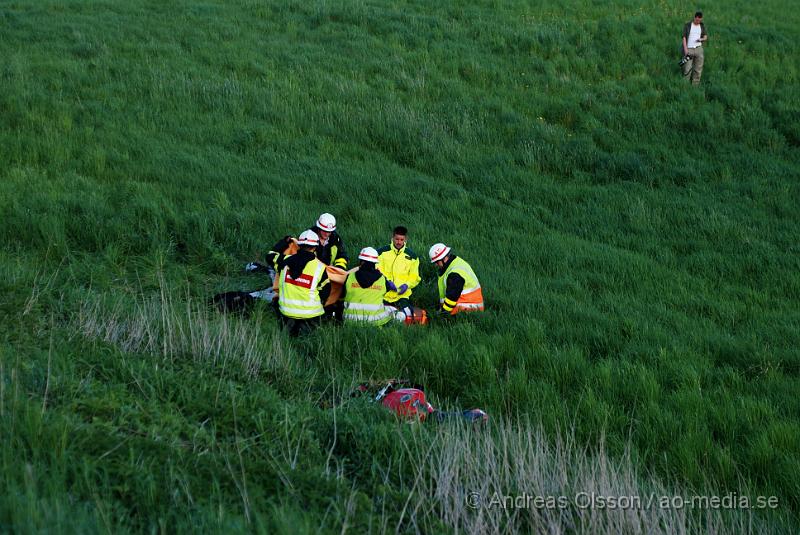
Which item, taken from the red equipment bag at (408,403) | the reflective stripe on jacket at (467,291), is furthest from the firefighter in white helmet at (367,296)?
the red equipment bag at (408,403)

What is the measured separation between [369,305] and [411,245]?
288cm

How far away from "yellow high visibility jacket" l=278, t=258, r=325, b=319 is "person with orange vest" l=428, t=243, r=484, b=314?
5.65 feet

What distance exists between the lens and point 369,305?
401 inches

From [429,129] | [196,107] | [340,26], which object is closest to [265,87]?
[196,107]

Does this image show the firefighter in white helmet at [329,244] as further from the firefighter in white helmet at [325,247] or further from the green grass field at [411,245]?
the green grass field at [411,245]

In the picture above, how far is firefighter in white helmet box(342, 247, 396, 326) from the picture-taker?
10133mm

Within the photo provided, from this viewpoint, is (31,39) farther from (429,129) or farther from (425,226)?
(425,226)

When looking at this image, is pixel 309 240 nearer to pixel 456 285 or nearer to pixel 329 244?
pixel 329 244

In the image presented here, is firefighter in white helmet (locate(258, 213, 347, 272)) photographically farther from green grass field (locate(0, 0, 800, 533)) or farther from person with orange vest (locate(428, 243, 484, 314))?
person with orange vest (locate(428, 243, 484, 314))

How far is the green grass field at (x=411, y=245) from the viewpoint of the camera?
5551 mm

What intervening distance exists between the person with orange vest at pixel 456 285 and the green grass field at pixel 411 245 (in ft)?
0.95

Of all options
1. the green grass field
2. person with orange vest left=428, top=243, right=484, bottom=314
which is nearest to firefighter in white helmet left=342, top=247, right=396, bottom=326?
the green grass field

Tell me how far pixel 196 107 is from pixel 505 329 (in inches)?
423

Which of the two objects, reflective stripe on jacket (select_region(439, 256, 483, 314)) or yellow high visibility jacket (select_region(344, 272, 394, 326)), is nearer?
yellow high visibility jacket (select_region(344, 272, 394, 326))
